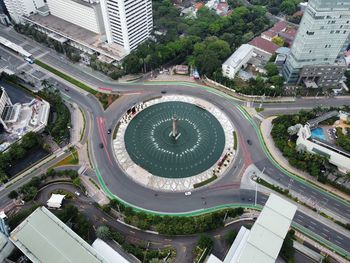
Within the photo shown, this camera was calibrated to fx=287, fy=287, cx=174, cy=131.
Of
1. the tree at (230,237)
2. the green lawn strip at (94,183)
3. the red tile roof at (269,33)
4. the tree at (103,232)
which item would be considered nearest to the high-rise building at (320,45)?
the red tile roof at (269,33)

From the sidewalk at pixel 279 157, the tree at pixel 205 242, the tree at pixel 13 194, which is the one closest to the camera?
the tree at pixel 205 242

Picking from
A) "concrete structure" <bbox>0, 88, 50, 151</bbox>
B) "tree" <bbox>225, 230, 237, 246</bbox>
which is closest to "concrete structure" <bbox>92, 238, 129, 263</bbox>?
"tree" <bbox>225, 230, 237, 246</bbox>

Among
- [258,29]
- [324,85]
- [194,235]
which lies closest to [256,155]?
[194,235]

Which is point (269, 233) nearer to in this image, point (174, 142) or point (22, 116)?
point (174, 142)

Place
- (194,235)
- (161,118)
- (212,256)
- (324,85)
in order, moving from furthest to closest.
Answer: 1. (324,85)
2. (161,118)
3. (194,235)
4. (212,256)

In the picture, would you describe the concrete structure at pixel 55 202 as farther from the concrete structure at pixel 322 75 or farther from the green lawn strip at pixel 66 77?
the concrete structure at pixel 322 75

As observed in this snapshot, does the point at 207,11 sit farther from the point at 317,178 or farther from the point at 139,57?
the point at 317,178

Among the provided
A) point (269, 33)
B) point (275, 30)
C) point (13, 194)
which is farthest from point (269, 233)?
point (275, 30)
